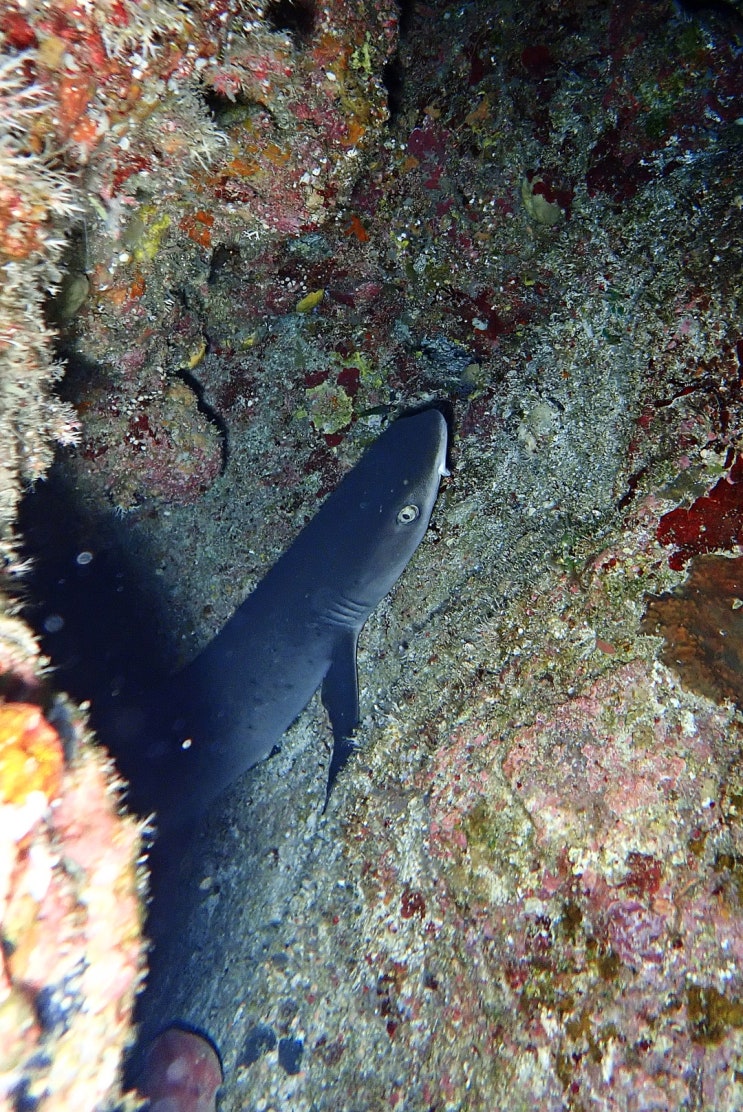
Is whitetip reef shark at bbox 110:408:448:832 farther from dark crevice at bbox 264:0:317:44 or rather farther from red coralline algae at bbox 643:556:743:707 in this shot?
dark crevice at bbox 264:0:317:44

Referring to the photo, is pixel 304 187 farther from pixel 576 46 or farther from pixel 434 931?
pixel 434 931

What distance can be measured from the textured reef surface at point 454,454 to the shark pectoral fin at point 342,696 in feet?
0.38

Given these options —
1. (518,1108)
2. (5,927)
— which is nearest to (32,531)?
(5,927)

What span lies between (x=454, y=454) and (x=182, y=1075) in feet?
13.1

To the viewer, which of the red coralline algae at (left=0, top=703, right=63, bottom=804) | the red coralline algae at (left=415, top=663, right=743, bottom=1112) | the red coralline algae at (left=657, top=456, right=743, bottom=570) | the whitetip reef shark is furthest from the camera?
the whitetip reef shark

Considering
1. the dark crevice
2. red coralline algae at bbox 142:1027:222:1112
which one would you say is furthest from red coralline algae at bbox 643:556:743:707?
red coralline algae at bbox 142:1027:222:1112

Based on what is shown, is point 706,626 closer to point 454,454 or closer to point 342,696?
point 454,454

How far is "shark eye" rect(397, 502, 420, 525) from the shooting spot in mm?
3205

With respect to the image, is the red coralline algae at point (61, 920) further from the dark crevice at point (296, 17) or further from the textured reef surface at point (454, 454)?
the dark crevice at point (296, 17)

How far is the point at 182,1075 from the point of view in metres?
3.18

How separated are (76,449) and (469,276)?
2669mm

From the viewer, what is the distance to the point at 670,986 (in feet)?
5.06

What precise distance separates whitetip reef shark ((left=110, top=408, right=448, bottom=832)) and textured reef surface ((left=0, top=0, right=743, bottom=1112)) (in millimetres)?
211

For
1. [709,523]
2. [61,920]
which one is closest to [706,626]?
[709,523]
